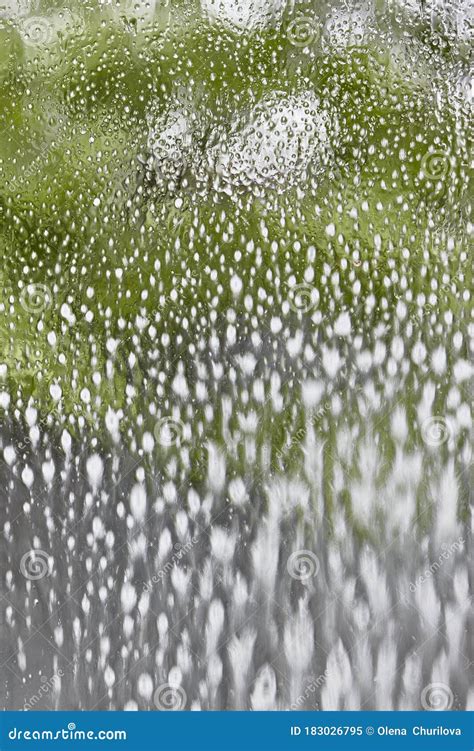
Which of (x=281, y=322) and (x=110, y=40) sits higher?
(x=110, y=40)

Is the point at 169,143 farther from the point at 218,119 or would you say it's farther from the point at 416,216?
the point at 416,216

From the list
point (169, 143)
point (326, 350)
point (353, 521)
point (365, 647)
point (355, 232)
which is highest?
point (169, 143)

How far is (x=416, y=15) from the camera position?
869 millimetres

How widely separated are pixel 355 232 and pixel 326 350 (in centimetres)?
15

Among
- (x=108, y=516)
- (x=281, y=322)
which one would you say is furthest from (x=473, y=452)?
(x=108, y=516)

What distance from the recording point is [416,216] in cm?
85

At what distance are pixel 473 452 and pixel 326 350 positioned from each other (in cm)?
21

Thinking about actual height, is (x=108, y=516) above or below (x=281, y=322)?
below

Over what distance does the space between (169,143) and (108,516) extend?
46 centimetres

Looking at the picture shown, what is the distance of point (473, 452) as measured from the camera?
845 millimetres

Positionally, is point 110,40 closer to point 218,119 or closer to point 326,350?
point 218,119

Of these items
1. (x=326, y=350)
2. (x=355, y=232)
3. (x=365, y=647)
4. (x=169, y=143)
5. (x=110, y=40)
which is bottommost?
(x=365, y=647)

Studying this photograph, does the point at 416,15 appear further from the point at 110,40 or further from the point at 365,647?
the point at 365,647

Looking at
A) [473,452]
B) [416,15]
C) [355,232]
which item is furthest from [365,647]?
[416,15]
